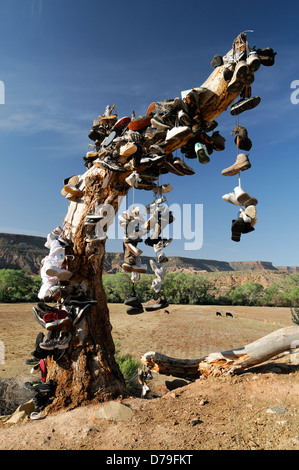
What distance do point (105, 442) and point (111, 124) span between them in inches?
205

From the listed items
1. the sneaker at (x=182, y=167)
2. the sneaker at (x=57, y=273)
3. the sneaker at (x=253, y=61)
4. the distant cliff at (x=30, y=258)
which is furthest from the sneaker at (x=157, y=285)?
the distant cliff at (x=30, y=258)

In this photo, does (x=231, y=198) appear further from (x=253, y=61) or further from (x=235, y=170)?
(x=253, y=61)

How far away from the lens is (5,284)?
29.4m

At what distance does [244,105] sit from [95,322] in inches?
168

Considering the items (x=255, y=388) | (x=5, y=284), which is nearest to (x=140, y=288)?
(x=5, y=284)

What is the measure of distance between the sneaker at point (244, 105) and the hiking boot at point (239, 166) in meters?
0.65

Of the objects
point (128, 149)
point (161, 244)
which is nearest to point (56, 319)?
point (161, 244)

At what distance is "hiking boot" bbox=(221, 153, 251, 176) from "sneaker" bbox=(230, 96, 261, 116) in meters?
0.65

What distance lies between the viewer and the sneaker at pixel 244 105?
3397 mm

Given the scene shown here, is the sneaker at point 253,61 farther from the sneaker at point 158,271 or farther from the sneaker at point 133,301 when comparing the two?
the sneaker at point 133,301

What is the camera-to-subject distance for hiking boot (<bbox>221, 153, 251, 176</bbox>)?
3.30m

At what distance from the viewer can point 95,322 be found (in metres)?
4.84

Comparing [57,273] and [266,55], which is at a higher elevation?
[266,55]

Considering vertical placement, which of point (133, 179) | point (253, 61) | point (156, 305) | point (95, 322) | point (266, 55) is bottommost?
point (95, 322)
